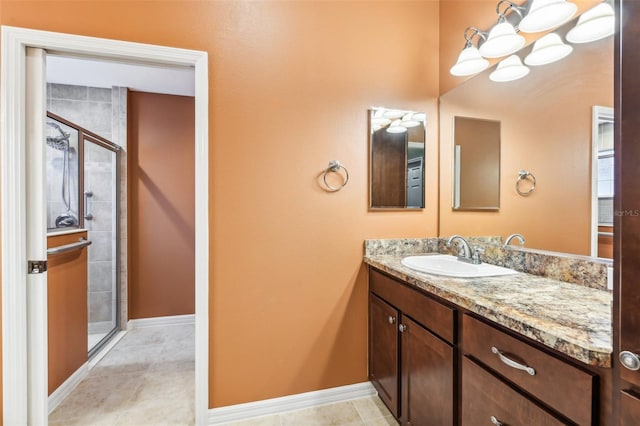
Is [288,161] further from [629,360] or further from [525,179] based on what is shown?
[629,360]

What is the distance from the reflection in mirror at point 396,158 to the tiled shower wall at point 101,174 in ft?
8.02

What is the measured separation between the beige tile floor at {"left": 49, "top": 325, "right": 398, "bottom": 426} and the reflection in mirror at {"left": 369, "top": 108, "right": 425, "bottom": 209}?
1.26m

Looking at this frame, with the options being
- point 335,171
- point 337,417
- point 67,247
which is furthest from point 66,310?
point 335,171

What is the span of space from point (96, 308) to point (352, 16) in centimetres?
331

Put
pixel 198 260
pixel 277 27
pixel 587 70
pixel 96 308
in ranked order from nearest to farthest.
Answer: pixel 587 70 < pixel 198 260 < pixel 277 27 < pixel 96 308

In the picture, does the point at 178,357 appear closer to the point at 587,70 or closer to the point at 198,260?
the point at 198,260

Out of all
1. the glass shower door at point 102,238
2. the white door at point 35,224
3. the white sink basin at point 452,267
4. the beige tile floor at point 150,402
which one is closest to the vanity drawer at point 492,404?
the white sink basin at point 452,267

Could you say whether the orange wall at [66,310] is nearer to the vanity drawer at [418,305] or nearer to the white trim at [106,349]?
the white trim at [106,349]

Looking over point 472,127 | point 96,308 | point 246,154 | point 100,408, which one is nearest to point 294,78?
point 246,154

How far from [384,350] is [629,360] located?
1.24 m

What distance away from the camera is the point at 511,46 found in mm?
1455

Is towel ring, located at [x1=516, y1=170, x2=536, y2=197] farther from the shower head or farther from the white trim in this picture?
the white trim

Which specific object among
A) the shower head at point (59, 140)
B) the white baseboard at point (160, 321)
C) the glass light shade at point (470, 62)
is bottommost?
the white baseboard at point (160, 321)

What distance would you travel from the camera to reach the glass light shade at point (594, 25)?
42.7 inches
